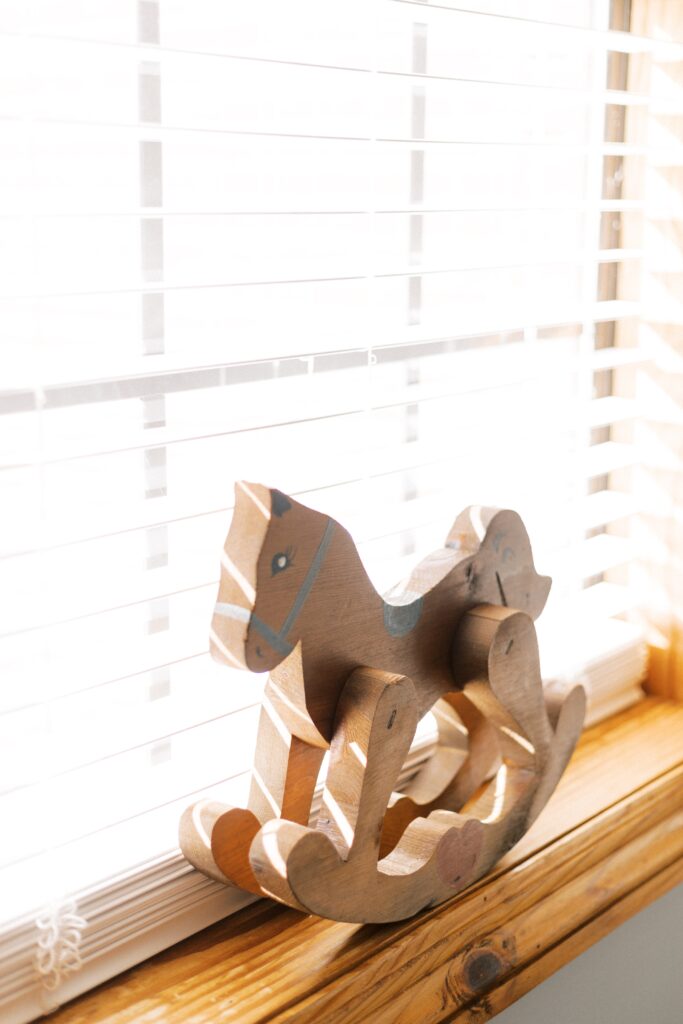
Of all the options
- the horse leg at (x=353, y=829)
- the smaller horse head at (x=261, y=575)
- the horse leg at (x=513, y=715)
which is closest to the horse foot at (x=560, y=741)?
the horse leg at (x=513, y=715)

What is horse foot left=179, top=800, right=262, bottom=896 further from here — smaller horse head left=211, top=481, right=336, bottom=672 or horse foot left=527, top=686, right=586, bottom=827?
horse foot left=527, top=686, right=586, bottom=827

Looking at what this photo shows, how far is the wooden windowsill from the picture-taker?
0.80 metres

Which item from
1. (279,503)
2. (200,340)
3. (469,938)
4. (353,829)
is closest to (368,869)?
(353,829)

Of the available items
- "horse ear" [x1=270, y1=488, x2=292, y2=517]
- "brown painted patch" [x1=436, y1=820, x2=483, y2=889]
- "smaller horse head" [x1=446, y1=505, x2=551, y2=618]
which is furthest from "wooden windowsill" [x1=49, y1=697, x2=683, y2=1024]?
"horse ear" [x1=270, y1=488, x2=292, y2=517]

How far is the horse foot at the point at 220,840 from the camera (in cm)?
79

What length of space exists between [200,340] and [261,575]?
0.62 feet

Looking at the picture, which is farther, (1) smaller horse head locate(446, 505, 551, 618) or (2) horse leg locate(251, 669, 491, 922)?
(1) smaller horse head locate(446, 505, 551, 618)

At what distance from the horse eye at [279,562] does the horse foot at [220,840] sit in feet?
0.62

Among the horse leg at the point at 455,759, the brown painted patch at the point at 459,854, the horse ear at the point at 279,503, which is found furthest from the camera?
the horse leg at the point at 455,759

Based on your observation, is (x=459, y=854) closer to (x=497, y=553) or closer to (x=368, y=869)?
(x=368, y=869)

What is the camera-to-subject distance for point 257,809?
818mm

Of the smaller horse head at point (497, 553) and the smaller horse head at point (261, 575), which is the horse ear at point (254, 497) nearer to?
the smaller horse head at point (261, 575)

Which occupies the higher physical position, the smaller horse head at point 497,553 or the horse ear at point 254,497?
the horse ear at point 254,497

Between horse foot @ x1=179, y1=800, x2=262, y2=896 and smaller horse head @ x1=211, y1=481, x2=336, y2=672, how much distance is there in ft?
0.43
